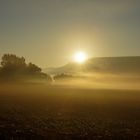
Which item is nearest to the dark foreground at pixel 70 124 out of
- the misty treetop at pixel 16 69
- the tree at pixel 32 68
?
the misty treetop at pixel 16 69

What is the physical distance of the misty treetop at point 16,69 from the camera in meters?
139

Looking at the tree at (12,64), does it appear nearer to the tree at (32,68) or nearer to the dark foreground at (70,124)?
the tree at (32,68)

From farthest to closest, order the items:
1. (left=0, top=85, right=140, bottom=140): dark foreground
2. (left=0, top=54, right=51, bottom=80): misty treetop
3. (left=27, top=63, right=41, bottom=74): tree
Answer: (left=27, top=63, right=41, bottom=74): tree, (left=0, top=54, right=51, bottom=80): misty treetop, (left=0, top=85, right=140, bottom=140): dark foreground

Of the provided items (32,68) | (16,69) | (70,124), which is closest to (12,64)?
(16,69)

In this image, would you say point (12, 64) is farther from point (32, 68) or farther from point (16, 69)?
point (32, 68)

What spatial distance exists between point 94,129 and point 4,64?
356 ft

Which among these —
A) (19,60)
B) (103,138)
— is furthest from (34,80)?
(103,138)

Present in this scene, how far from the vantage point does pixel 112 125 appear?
128ft

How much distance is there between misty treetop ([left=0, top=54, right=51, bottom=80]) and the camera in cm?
13888

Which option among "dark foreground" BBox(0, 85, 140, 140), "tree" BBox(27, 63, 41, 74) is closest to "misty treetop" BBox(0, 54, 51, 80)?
"tree" BBox(27, 63, 41, 74)

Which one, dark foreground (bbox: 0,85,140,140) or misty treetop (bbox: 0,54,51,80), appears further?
misty treetop (bbox: 0,54,51,80)

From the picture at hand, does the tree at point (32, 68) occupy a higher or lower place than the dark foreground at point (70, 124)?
higher

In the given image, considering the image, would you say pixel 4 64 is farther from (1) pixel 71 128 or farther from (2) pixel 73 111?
(1) pixel 71 128

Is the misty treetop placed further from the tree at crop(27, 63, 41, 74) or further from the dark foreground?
the dark foreground
